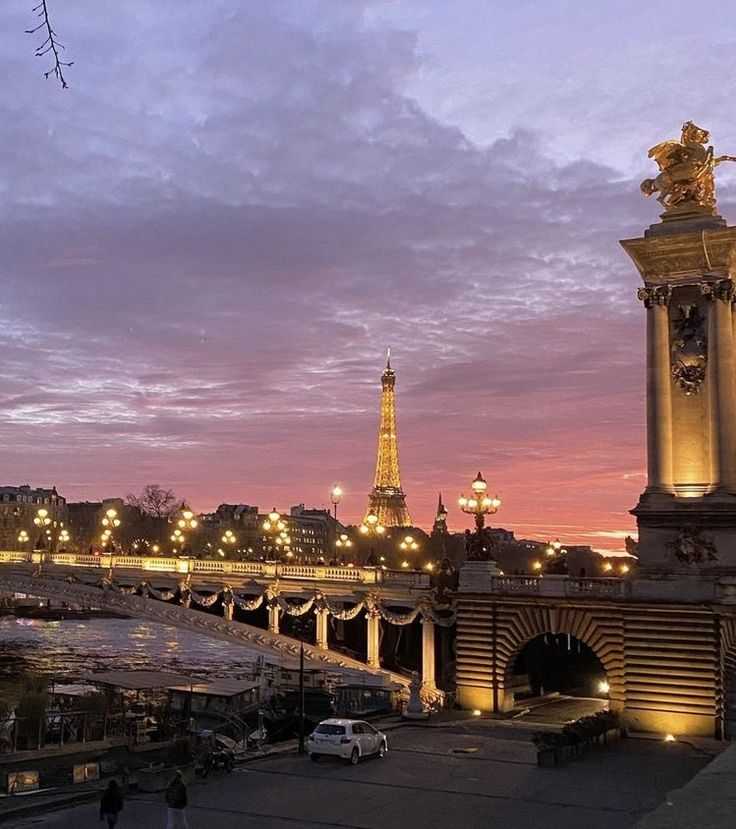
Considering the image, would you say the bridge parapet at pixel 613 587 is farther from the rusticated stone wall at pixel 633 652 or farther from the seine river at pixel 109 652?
the seine river at pixel 109 652

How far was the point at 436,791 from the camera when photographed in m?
26.3

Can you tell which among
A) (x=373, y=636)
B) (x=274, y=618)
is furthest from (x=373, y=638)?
(x=274, y=618)

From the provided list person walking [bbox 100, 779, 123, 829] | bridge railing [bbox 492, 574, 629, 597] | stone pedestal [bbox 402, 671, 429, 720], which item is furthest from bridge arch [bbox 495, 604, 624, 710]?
person walking [bbox 100, 779, 123, 829]

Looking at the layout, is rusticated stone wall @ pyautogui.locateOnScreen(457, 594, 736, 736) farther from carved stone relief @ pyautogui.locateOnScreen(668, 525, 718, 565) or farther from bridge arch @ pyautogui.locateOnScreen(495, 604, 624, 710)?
carved stone relief @ pyautogui.locateOnScreen(668, 525, 718, 565)

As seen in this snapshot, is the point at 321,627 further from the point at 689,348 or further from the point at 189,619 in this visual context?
the point at 689,348

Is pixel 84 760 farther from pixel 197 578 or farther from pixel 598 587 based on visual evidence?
pixel 197 578

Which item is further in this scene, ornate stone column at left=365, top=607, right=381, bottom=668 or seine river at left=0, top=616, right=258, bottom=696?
seine river at left=0, top=616, right=258, bottom=696

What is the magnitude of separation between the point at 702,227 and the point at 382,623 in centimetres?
2902

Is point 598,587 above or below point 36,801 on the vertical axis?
above

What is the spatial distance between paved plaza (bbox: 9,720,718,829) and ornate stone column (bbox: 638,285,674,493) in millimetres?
10397

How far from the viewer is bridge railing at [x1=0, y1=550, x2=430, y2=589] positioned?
5281cm

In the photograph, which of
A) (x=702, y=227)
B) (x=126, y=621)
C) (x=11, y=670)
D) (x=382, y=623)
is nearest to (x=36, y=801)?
(x=702, y=227)

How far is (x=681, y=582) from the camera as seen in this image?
37.7 meters

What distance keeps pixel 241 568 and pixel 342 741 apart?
30828mm
